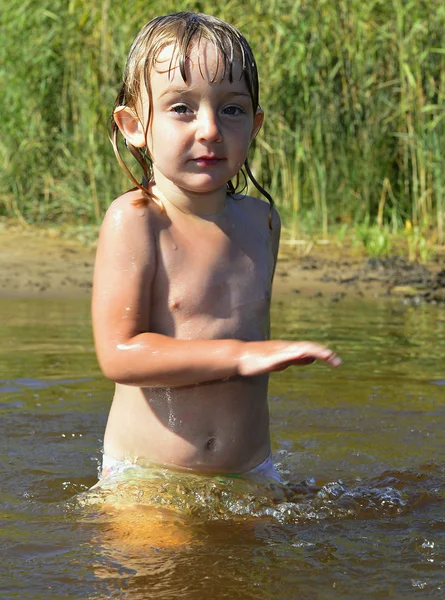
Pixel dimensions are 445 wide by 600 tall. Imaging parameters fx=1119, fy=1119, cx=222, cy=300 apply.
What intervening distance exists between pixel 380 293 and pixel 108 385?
9.10 ft

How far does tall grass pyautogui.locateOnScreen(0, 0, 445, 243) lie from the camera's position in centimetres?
798

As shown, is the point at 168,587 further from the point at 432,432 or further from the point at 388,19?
the point at 388,19

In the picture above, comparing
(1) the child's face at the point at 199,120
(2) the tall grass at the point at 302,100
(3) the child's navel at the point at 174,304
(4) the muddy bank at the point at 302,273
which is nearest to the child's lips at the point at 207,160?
(1) the child's face at the point at 199,120

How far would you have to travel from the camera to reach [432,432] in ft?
12.4

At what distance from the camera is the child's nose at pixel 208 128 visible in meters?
2.62

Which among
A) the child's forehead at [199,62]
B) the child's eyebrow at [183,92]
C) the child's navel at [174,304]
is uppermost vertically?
the child's forehead at [199,62]

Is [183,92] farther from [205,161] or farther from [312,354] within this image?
[312,354]

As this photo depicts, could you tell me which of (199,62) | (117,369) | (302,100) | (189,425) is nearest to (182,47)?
(199,62)

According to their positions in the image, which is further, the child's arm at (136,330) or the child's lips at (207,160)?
the child's lips at (207,160)

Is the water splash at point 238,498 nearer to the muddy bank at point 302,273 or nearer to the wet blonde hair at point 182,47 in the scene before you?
the wet blonde hair at point 182,47

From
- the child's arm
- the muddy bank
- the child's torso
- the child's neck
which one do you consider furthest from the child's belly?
the muddy bank

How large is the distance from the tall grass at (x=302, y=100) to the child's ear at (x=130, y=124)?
5097mm

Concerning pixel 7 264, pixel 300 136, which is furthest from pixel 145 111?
pixel 300 136

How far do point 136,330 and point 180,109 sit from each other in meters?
0.54
